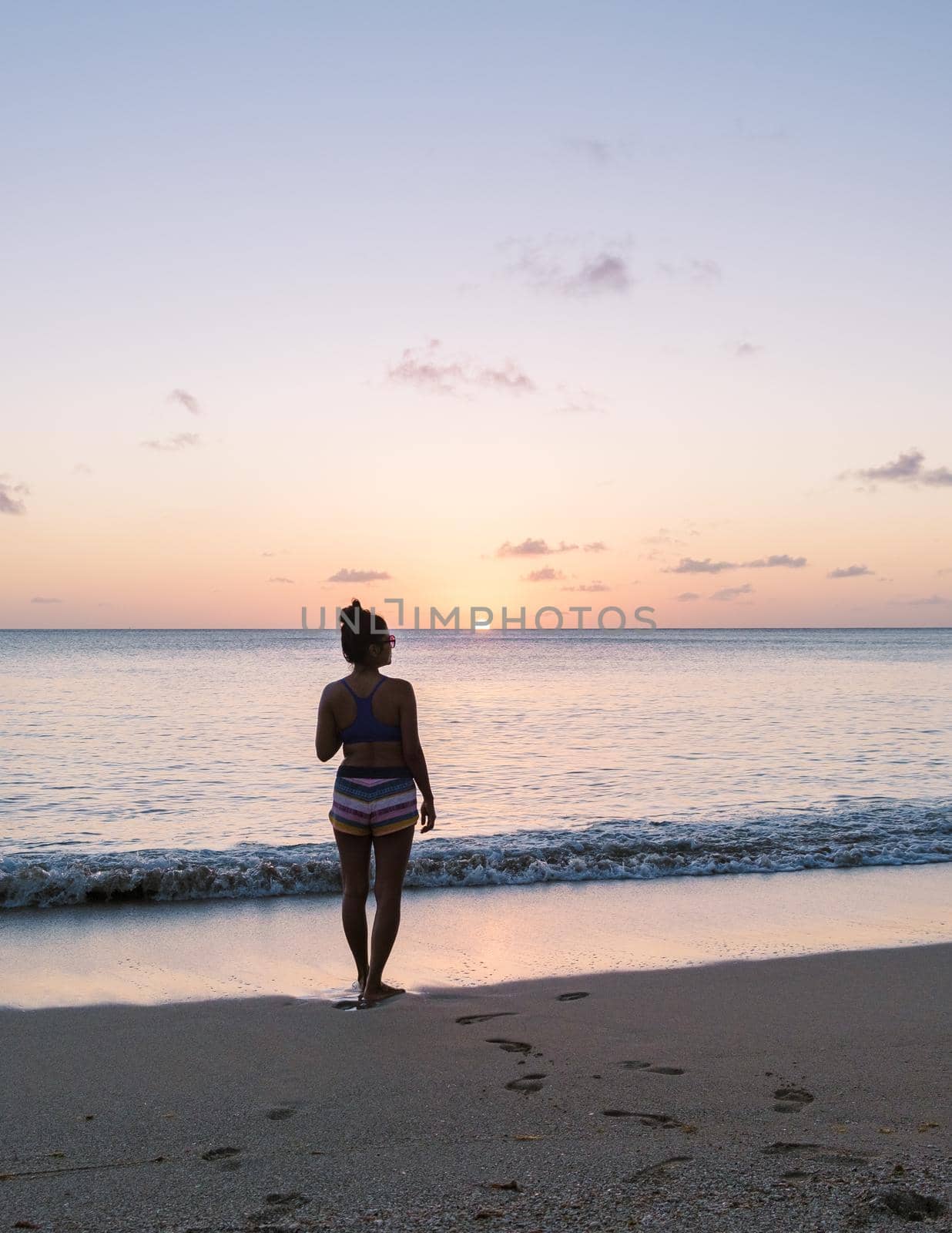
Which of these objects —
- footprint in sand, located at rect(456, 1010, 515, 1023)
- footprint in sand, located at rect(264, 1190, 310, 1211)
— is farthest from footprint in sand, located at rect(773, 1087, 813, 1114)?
footprint in sand, located at rect(264, 1190, 310, 1211)

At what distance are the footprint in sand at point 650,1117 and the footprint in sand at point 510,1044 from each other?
0.85 m

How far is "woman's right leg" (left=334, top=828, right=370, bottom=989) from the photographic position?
5.44 m

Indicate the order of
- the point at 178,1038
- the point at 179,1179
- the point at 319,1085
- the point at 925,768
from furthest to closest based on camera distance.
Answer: the point at 925,768 < the point at 178,1038 < the point at 319,1085 < the point at 179,1179

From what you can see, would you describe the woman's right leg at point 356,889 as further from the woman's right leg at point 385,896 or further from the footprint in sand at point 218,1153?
the footprint in sand at point 218,1153

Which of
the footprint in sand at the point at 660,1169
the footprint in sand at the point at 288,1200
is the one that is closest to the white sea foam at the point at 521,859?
the footprint in sand at the point at 288,1200

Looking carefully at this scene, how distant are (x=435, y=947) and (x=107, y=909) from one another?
10.2 ft

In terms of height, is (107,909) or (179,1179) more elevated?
(179,1179)

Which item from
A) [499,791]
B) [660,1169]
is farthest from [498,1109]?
[499,791]

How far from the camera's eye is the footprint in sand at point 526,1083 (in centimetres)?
416

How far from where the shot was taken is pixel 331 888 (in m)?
8.88

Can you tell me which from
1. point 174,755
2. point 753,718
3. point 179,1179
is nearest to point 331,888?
point 179,1179

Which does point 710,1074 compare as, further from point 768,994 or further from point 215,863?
point 215,863

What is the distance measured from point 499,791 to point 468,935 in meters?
6.90

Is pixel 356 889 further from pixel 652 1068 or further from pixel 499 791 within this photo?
pixel 499 791
